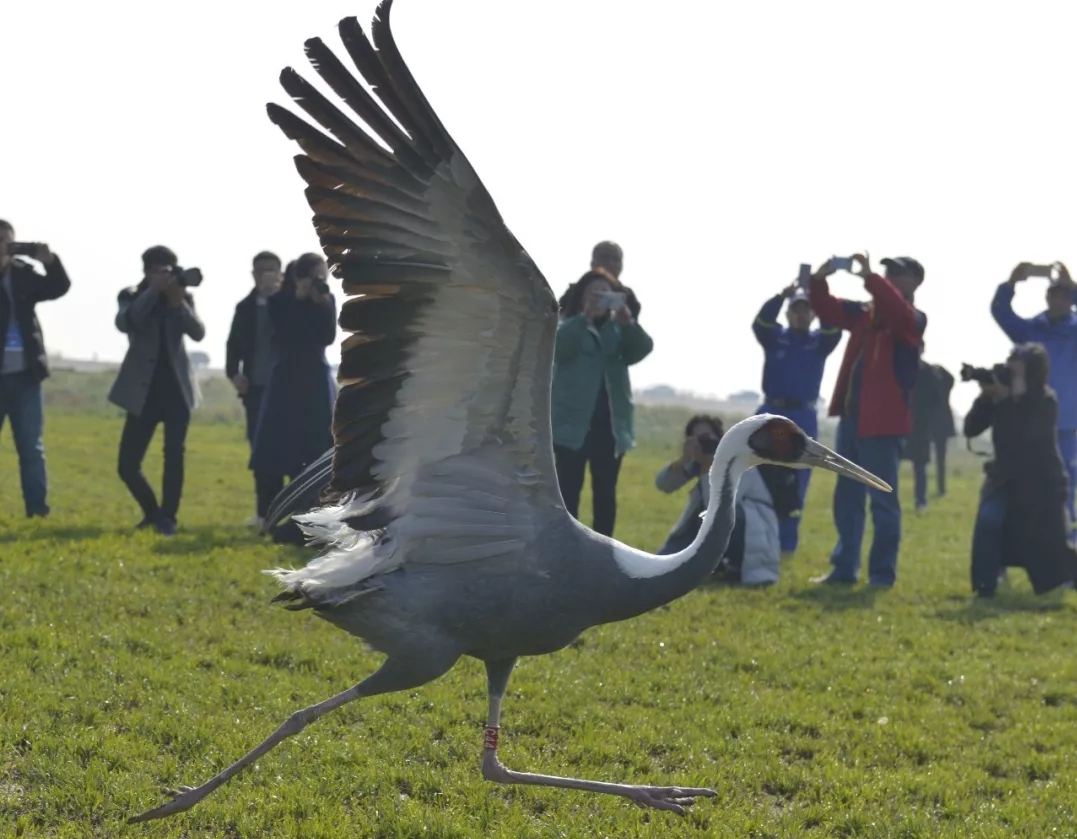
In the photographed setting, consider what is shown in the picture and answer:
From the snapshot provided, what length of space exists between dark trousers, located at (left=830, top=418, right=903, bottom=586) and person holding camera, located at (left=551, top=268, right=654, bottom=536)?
6.28 feet

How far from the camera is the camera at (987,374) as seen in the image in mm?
10000

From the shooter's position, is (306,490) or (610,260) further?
(610,260)

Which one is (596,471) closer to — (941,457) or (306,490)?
(306,490)

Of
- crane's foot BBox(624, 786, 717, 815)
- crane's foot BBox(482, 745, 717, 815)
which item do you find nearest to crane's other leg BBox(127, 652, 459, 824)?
crane's foot BBox(482, 745, 717, 815)

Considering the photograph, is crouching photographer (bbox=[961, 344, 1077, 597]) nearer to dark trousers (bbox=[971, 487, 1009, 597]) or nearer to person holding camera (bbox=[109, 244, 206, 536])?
dark trousers (bbox=[971, 487, 1009, 597])

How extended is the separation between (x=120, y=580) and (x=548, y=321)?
17.2 ft

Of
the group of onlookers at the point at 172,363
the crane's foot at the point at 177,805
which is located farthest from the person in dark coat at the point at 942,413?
the crane's foot at the point at 177,805

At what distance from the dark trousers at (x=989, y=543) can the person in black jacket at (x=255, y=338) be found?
5.91m

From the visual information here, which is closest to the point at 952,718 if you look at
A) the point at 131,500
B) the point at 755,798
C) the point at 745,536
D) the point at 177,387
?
the point at 755,798

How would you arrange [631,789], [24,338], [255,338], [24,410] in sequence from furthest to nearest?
[255,338] < [24,410] < [24,338] < [631,789]

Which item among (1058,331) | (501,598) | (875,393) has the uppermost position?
(1058,331)

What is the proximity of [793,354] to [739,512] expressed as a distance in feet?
5.31

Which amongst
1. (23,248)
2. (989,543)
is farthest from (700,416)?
(23,248)

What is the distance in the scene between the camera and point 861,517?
1020cm
